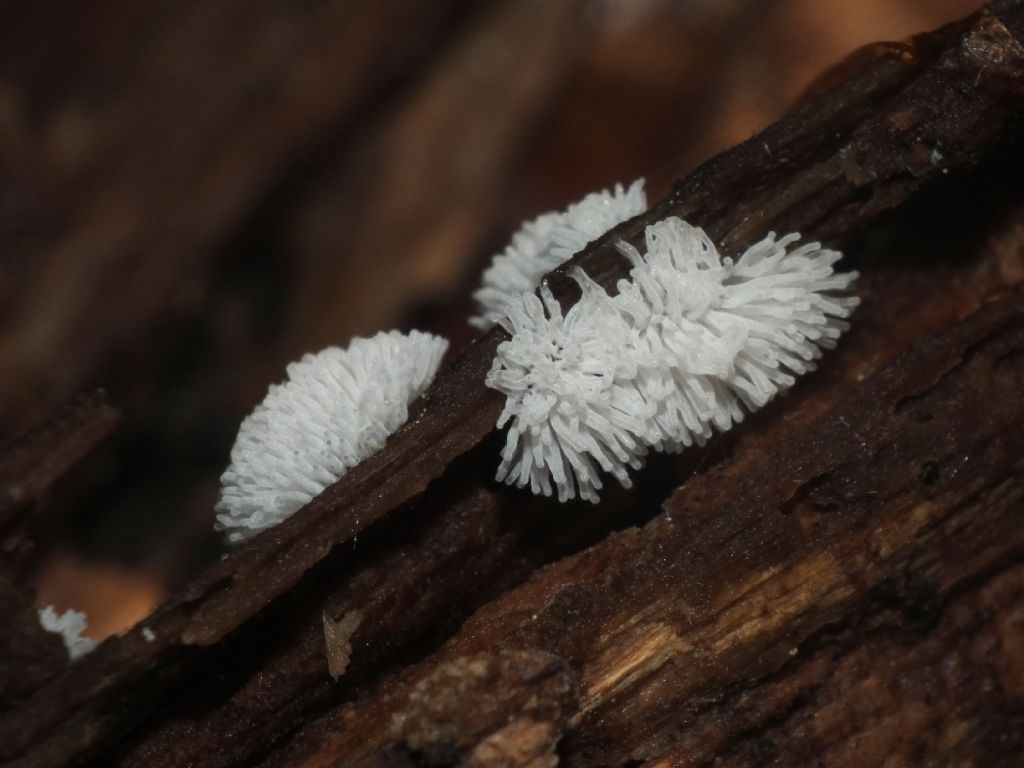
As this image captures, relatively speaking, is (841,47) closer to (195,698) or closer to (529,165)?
(529,165)

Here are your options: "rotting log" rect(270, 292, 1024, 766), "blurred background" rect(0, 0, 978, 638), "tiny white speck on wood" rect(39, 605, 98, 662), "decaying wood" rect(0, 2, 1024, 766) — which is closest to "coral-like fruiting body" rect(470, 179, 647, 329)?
"decaying wood" rect(0, 2, 1024, 766)

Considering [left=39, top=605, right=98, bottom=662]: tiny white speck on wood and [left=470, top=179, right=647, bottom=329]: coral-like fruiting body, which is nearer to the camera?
[left=39, top=605, right=98, bottom=662]: tiny white speck on wood

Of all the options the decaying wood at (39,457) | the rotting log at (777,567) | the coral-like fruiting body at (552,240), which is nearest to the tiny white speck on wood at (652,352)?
the rotting log at (777,567)

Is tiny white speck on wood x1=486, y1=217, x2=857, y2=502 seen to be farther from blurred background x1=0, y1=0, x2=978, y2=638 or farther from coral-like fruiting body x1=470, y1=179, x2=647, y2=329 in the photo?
blurred background x1=0, y1=0, x2=978, y2=638

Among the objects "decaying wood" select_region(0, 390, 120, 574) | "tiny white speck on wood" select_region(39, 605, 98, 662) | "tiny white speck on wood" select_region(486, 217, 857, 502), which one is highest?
"decaying wood" select_region(0, 390, 120, 574)

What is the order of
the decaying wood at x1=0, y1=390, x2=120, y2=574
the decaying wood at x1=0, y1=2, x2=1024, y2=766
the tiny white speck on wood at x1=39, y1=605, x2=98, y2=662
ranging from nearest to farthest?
the decaying wood at x1=0, y1=390, x2=120, y2=574 → the decaying wood at x1=0, y1=2, x2=1024, y2=766 → the tiny white speck on wood at x1=39, y1=605, x2=98, y2=662
